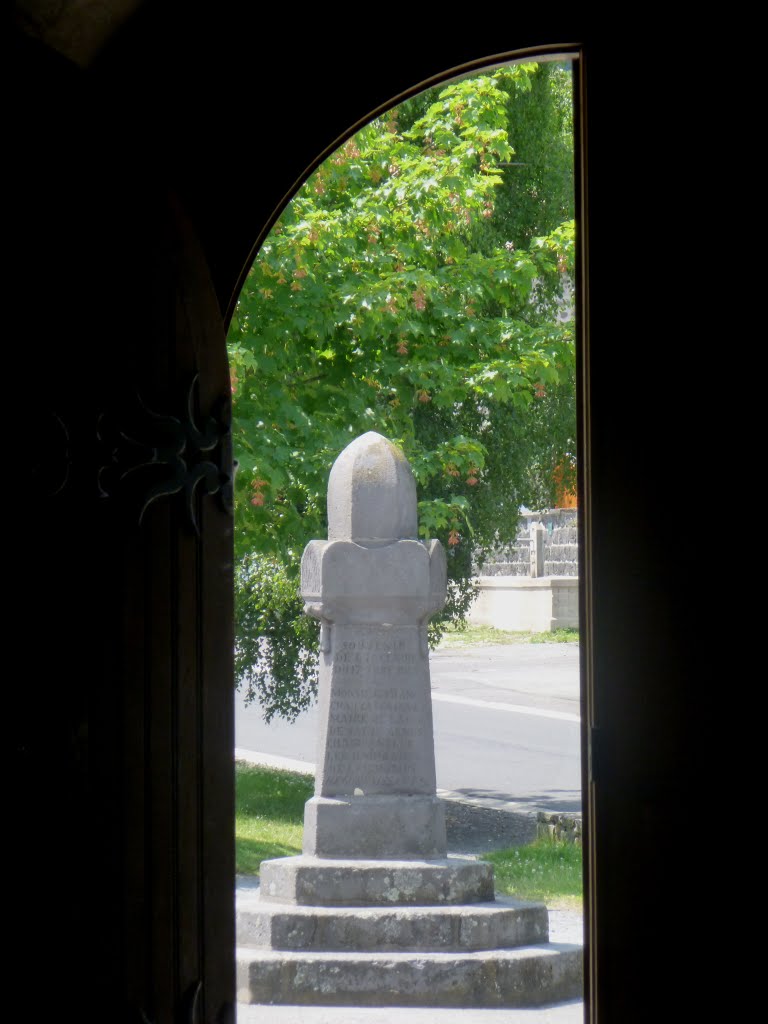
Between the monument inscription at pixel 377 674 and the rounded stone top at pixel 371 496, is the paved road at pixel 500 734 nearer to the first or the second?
the monument inscription at pixel 377 674

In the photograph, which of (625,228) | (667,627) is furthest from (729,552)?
(625,228)

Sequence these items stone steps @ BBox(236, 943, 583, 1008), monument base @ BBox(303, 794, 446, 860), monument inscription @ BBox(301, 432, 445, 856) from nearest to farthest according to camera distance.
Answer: stone steps @ BBox(236, 943, 583, 1008) < monument base @ BBox(303, 794, 446, 860) < monument inscription @ BBox(301, 432, 445, 856)

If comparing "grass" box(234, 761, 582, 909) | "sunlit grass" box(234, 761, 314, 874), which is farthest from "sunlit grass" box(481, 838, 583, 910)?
"sunlit grass" box(234, 761, 314, 874)

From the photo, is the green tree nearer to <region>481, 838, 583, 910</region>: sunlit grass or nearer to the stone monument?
the stone monument

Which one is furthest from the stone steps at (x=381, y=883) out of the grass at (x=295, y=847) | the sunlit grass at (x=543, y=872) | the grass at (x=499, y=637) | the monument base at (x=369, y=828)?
the grass at (x=499, y=637)

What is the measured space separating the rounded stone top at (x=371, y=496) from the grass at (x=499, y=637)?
15817 mm

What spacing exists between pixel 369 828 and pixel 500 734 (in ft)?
24.5

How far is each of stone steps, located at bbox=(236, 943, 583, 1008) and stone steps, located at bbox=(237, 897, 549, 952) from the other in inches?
2.1

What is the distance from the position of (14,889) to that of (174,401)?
28.8 inches

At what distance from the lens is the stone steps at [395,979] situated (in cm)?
596

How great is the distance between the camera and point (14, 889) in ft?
6.53

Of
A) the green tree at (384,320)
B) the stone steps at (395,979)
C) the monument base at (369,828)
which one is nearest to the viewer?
the stone steps at (395,979)

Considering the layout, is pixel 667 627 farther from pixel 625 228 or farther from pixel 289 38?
pixel 289 38

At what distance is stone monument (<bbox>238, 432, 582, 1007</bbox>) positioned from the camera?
6.00 metres
